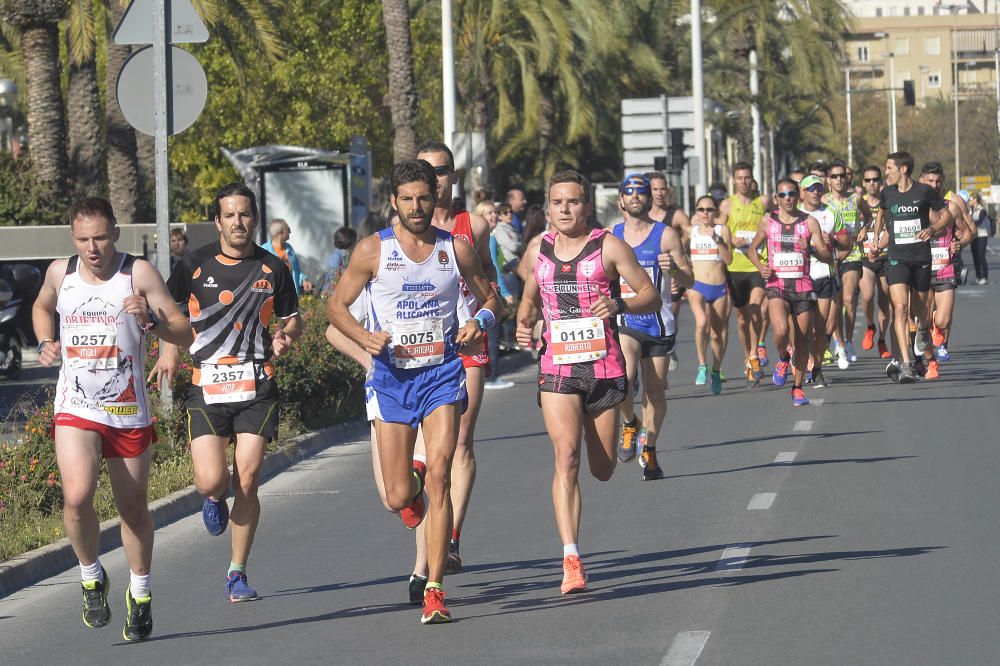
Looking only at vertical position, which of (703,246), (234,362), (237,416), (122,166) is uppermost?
(122,166)

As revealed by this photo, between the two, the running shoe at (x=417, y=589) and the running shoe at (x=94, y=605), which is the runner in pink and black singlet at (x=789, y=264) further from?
the running shoe at (x=94, y=605)

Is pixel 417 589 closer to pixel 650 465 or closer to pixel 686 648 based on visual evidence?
pixel 686 648

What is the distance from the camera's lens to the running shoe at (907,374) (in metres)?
17.9

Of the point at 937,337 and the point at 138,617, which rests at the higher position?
the point at 937,337

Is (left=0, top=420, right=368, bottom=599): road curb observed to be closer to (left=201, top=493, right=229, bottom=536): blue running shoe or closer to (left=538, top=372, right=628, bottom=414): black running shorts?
(left=201, top=493, right=229, bottom=536): blue running shoe

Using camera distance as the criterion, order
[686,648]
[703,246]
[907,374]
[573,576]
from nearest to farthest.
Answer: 1. [686,648]
2. [573,576]
3. [907,374]
4. [703,246]

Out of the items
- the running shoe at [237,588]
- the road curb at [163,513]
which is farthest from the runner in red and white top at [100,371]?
the road curb at [163,513]

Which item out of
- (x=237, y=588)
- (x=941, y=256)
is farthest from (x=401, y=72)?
(x=237, y=588)

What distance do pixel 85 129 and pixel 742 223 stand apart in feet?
37.4

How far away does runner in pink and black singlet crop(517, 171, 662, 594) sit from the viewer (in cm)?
854

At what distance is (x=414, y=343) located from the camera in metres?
7.69

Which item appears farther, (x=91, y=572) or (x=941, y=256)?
(x=941, y=256)

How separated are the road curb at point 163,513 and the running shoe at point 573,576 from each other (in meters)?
2.73

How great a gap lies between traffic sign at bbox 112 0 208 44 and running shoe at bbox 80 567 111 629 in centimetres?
618
